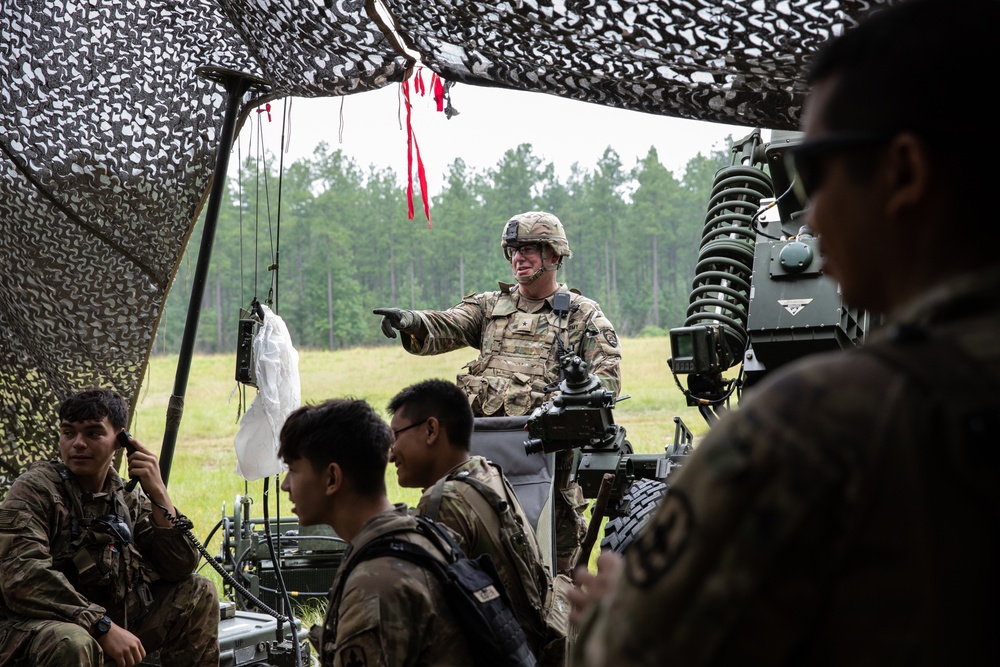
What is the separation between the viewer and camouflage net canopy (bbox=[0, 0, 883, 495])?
9.90 feet

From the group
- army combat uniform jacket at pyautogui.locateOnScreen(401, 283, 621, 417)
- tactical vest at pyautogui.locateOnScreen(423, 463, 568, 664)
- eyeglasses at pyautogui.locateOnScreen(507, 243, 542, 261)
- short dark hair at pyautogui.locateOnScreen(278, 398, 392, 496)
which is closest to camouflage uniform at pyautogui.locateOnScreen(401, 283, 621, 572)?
army combat uniform jacket at pyautogui.locateOnScreen(401, 283, 621, 417)

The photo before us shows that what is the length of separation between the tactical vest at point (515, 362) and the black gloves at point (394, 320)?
469 millimetres

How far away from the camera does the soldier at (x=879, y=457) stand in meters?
0.97

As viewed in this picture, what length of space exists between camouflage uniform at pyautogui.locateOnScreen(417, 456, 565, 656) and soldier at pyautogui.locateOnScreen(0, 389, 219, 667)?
176cm

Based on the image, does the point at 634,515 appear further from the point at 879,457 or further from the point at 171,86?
the point at 879,457

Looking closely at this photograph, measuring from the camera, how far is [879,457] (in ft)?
3.20

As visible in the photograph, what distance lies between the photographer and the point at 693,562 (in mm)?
1014

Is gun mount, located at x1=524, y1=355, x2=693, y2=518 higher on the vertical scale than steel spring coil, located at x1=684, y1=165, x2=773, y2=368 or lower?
lower

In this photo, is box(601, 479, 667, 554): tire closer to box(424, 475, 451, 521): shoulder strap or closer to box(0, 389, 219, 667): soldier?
box(424, 475, 451, 521): shoulder strap

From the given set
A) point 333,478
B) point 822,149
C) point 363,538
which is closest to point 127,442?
point 333,478

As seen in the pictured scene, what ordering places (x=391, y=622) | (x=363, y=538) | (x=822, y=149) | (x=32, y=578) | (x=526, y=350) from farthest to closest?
(x=526, y=350) < (x=32, y=578) < (x=363, y=538) < (x=391, y=622) < (x=822, y=149)

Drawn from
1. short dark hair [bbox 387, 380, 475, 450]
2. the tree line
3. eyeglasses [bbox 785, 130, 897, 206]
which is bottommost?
short dark hair [bbox 387, 380, 475, 450]

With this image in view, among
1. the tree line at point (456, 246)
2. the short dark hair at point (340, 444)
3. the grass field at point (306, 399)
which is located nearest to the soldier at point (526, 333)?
the short dark hair at point (340, 444)

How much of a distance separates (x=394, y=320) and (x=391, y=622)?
3.22 metres
